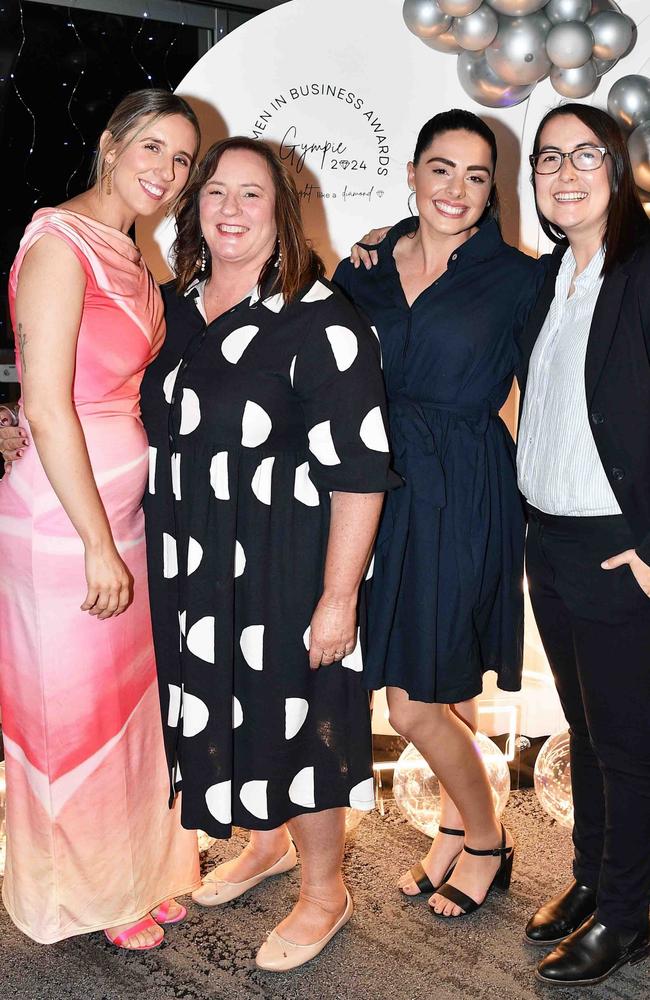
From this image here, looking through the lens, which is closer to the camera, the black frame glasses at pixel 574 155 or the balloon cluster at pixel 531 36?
the black frame glasses at pixel 574 155

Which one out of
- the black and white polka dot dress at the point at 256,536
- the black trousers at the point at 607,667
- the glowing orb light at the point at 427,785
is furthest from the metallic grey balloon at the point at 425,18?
the glowing orb light at the point at 427,785

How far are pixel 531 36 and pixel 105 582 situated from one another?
1615mm

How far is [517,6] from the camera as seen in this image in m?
2.31

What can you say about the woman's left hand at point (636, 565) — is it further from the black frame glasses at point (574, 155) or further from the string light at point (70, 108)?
the string light at point (70, 108)

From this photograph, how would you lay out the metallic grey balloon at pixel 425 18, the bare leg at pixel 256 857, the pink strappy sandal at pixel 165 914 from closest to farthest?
the pink strappy sandal at pixel 165 914 < the bare leg at pixel 256 857 < the metallic grey balloon at pixel 425 18

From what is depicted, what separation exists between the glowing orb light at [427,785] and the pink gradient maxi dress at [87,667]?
617mm

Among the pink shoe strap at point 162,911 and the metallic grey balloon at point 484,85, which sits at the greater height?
the metallic grey balloon at point 484,85

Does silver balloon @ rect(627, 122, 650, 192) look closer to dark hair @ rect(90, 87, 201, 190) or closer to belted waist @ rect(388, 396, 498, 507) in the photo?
belted waist @ rect(388, 396, 498, 507)

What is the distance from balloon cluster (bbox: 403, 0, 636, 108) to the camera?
2330 millimetres

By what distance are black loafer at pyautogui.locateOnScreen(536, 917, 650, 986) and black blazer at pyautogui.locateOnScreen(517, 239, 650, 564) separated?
0.78 meters

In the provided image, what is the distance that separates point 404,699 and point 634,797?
48 cm

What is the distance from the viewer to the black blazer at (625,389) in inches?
67.6

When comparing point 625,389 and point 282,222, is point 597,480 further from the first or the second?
point 282,222

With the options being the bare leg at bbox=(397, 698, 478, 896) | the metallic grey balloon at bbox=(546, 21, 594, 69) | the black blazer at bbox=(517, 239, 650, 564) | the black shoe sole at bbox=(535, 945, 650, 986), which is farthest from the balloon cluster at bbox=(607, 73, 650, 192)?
the black shoe sole at bbox=(535, 945, 650, 986)
